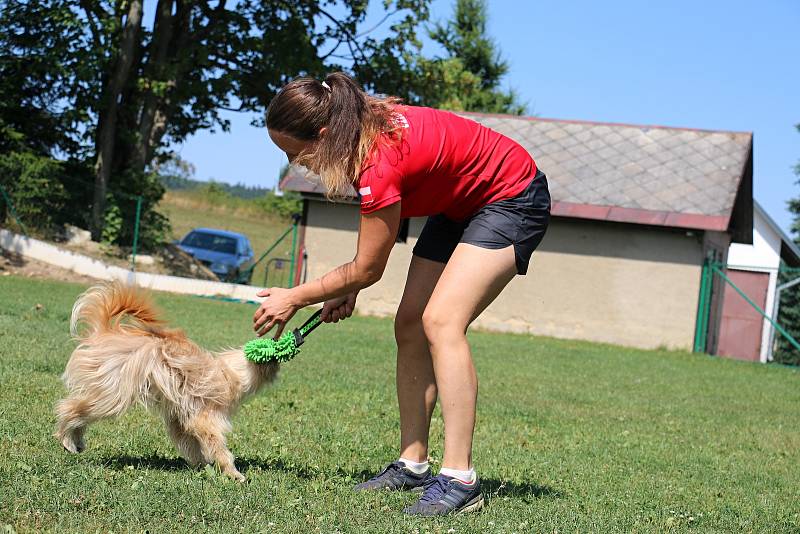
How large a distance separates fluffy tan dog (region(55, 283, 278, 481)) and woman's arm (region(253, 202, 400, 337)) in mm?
557

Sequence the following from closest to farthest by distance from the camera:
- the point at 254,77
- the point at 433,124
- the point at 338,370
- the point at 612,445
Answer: the point at 433,124 < the point at 612,445 < the point at 338,370 < the point at 254,77

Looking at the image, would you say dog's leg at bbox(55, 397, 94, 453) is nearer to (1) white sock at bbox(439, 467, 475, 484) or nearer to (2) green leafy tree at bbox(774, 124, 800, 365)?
(1) white sock at bbox(439, 467, 475, 484)

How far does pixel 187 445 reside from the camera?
4.89 meters

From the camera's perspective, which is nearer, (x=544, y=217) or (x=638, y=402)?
(x=544, y=217)

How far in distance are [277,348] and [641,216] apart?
56.2ft

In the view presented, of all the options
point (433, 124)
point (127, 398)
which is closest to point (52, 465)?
point (127, 398)

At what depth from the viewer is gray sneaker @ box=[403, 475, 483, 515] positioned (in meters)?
4.27

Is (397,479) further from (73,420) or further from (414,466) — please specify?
(73,420)

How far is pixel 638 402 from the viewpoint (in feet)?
34.5

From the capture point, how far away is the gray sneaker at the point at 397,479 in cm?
479

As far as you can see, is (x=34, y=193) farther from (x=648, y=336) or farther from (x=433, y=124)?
(x=433, y=124)

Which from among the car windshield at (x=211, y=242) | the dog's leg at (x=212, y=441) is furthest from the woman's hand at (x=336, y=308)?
the car windshield at (x=211, y=242)

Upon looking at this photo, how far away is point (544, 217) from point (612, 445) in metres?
3.24

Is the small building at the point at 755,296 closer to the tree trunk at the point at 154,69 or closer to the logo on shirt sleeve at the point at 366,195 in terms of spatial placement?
the tree trunk at the point at 154,69
